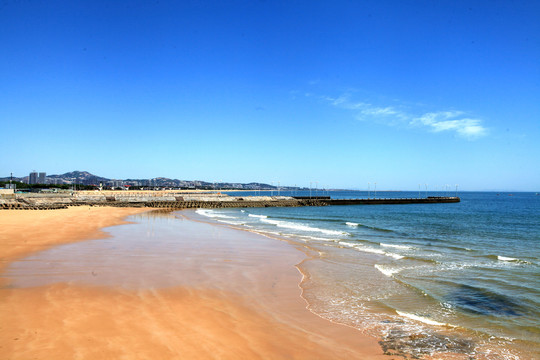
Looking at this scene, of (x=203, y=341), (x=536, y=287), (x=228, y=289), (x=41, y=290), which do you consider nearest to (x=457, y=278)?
(x=536, y=287)

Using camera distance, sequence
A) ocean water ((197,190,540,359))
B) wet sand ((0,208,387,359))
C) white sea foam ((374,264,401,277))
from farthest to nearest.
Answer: white sea foam ((374,264,401,277)), ocean water ((197,190,540,359)), wet sand ((0,208,387,359))

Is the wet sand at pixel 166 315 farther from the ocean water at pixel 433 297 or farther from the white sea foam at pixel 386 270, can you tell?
the white sea foam at pixel 386 270

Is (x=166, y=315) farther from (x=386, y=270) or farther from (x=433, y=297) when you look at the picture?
(x=386, y=270)

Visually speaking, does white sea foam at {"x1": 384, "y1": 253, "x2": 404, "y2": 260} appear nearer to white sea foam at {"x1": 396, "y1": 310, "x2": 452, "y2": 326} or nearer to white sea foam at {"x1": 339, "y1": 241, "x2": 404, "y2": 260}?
white sea foam at {"x1": 339, "y1": 241, "x2": 404, "y2": 260}

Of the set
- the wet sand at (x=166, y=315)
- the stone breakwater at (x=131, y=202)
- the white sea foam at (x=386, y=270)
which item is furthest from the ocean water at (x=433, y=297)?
the stone breakwater at (x=131, y=202)

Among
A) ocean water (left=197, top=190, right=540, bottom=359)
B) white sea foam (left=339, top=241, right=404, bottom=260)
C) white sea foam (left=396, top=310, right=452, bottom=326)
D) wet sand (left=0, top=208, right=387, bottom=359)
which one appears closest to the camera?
wet sand (left=0, top=208, right=387, bottom=359)

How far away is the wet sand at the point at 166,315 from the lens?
549cm

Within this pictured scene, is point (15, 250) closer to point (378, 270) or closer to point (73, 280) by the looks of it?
point (73, 280)

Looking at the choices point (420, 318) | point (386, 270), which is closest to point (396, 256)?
point (386, 270)

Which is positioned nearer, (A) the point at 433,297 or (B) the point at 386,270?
(A) the point at 433,297

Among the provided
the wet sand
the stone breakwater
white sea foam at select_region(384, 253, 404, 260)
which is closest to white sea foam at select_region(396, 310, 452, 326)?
the wet sand

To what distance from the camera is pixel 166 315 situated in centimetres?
709

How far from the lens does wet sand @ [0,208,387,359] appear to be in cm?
549

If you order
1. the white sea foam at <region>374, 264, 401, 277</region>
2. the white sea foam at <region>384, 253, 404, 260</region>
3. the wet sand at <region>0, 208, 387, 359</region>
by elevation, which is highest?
the wet sand at <region>0, 208, 387, 359</region>
